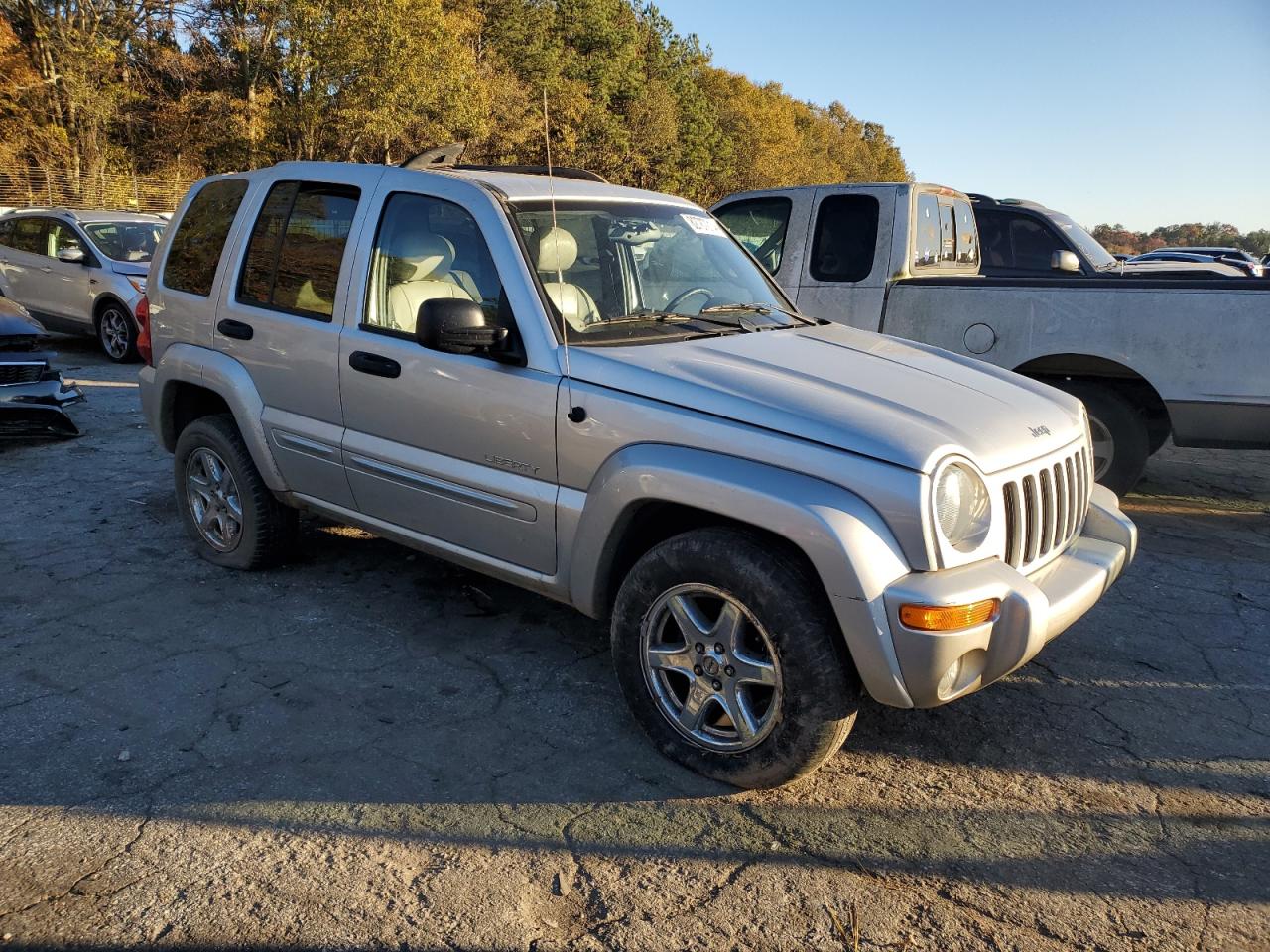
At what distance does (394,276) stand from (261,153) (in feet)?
99.9

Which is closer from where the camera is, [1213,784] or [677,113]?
[1213,784]

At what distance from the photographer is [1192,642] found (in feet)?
14.8

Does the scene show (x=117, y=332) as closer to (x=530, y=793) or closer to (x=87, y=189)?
(x=530, y=793)

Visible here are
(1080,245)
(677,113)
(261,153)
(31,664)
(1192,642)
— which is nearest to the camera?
(31,664)

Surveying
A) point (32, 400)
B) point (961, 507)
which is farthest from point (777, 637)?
point (32, 400)

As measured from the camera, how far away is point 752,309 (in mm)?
4320

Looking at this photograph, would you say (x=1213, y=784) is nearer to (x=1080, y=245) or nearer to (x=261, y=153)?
(x=1080, y=245)

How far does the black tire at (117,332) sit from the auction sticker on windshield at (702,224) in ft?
30.0

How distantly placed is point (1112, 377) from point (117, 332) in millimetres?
10624

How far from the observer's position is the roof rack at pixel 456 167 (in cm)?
444

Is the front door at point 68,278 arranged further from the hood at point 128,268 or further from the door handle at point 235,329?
the door handle at point 235,329

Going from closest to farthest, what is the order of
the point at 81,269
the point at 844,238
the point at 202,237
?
the point at 202,237, the point at 844,238, the point at 81,269

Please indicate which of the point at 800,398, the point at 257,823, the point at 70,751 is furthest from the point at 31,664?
the point at 800,398

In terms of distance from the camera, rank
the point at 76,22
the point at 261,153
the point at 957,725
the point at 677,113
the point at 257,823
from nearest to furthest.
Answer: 1. the point at 257,823
2. the point at 957,725
3. the point at 76,22
4. the point at 261,153
5. the point at 677,113
